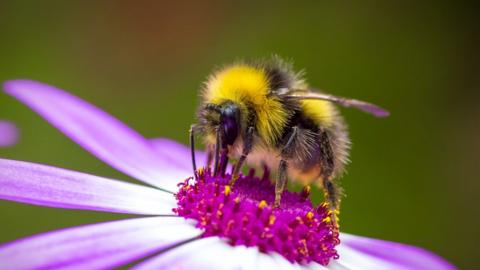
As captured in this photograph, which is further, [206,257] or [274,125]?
[274,125]

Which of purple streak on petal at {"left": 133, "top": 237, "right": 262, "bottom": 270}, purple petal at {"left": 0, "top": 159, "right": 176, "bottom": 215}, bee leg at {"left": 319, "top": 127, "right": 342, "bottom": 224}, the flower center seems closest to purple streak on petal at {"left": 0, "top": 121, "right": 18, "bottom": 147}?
purple petal at {"left": 0, "top": 159, "right": 176, "bottom": 215}

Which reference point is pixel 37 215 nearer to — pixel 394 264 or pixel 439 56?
pixel 394 264

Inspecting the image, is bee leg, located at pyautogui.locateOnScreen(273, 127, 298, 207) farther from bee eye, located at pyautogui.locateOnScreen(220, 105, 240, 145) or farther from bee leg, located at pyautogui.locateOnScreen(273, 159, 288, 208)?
bee eye, located at pyautogui.locateOnScreen(220, 105, 240, 145)

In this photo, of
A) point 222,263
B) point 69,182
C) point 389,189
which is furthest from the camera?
point 389,189

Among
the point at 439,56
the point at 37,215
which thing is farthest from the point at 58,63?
the point at 439,56

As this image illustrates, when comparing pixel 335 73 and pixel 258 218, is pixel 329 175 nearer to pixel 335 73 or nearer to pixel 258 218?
pixel 258 218

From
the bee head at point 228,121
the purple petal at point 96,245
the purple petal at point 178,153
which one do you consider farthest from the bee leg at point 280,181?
the purple petal at point 178,153

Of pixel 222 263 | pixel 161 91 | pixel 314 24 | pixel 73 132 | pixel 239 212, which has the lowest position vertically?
pixel 222 263

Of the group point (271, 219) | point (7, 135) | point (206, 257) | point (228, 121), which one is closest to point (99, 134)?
point (7, 135)
